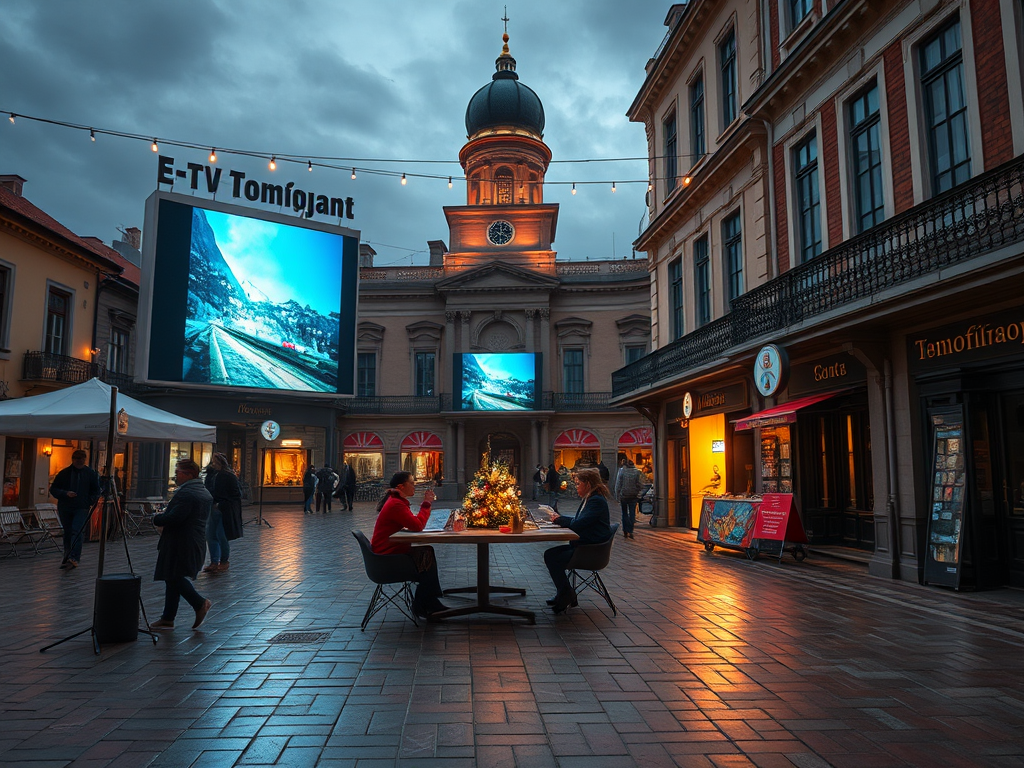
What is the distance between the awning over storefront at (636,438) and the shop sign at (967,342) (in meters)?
27.5

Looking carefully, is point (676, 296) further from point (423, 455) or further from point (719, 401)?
point (423, 455)

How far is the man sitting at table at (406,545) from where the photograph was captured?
709cm

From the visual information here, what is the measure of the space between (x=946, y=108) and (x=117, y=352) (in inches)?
1004

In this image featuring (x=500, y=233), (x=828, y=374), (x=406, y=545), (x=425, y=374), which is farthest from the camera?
(x=500, y=233)

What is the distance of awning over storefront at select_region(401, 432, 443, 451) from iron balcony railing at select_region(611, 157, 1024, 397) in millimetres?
24588

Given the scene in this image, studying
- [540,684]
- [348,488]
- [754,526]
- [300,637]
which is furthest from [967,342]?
[348,488]

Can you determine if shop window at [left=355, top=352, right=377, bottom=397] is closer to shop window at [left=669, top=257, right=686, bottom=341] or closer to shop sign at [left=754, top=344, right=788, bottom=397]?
shop window at [left=669, top=257, right=686, bottom=341]

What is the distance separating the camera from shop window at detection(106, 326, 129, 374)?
25.3 meters

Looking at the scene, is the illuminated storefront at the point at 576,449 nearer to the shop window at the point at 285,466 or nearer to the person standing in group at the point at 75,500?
the shop window at the point at 285,466

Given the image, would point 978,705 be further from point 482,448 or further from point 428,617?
point 482,448

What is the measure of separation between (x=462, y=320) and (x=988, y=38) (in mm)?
31022

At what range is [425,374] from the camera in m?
39.5

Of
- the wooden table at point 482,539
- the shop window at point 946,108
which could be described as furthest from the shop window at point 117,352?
the shop window at point 946,108

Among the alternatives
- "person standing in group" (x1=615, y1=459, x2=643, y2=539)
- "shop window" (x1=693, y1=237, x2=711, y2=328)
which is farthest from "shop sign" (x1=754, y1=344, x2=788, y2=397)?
"shop window" (x1=693, y1=237, x2=711, y2=328)
